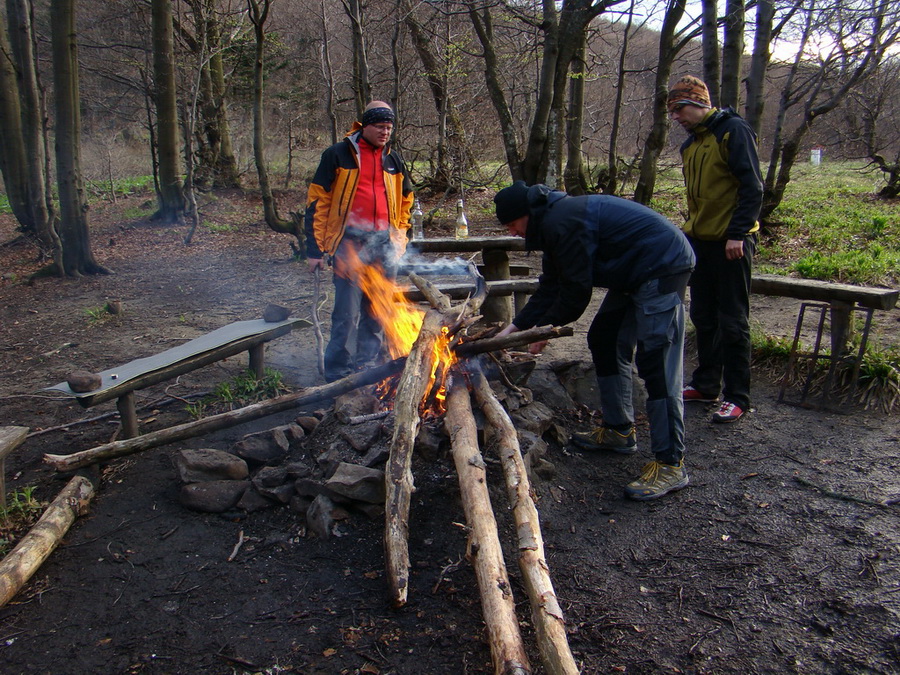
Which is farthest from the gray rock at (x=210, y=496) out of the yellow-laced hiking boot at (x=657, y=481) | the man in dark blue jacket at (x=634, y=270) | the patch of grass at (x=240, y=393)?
the yellow-laced hiking boot at (x=657, y=481)

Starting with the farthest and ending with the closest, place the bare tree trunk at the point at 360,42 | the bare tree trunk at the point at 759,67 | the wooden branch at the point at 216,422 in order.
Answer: the bare tree trunk at the point at 360,42 → the bare tree trunk at the point at 759,67 → the wooden branch at the point at 216,422

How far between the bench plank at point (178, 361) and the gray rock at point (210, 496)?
73 centimetres

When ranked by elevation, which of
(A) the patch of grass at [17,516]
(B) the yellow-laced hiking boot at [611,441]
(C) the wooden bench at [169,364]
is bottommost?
(A) the patch of grass at [17,516]

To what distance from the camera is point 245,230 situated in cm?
1313

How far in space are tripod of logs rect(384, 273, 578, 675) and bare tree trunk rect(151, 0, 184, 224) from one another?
35.5 ft

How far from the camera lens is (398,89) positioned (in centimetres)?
1250

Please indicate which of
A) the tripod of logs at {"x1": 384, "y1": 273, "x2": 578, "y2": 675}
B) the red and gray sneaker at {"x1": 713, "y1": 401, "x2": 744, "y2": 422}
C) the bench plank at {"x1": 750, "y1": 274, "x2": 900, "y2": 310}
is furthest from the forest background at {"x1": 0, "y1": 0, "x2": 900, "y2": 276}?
the tripod of logs at {"x1": 384, "y1": 273, "x2": 578, "y2": 675}

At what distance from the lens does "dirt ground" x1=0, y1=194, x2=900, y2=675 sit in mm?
2439

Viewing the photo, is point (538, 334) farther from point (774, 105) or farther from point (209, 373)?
point (774, 105)

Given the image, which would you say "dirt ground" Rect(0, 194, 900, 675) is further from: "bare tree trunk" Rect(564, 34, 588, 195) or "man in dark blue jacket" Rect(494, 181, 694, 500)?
"bare tree trunk" Rect(564, 34, 588, 195)

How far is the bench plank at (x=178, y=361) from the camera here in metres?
3.54

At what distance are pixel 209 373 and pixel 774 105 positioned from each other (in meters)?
29.4

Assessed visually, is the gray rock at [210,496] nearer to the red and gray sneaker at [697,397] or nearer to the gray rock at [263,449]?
the gray rock at [263,449]

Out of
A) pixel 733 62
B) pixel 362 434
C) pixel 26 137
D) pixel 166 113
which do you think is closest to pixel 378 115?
pixel 362 434
